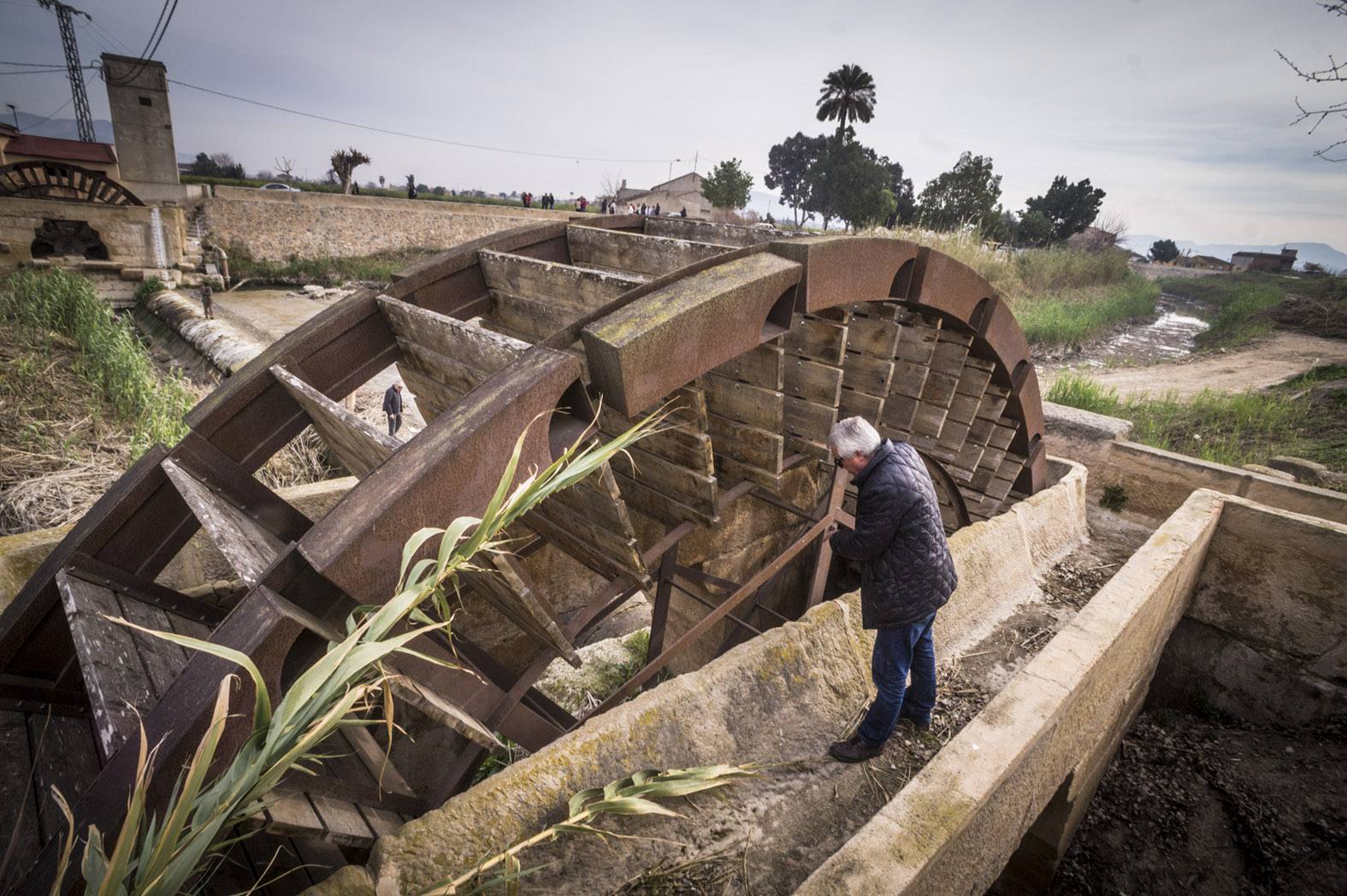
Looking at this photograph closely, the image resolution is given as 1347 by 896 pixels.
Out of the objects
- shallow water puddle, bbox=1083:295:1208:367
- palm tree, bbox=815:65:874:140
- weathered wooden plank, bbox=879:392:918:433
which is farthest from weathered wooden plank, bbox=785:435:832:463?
palm tree, bbox=815:65:874:140

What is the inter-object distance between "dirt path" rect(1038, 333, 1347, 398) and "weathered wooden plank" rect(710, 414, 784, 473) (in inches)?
337

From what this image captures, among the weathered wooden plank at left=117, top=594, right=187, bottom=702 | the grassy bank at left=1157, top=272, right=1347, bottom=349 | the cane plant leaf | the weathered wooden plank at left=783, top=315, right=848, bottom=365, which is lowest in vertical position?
the cane plant leaf

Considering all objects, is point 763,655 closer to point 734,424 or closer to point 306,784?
point 734,424

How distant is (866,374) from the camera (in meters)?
3.60

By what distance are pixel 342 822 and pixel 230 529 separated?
0.97 metres

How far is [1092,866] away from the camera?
12.6ft

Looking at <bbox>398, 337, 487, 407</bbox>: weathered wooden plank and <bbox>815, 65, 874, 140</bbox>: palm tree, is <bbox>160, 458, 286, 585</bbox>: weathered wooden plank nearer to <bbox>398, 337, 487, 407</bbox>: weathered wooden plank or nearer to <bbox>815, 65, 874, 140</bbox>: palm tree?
<bbox>398, 337, 487, 407</bbox>: weathered wooden plank

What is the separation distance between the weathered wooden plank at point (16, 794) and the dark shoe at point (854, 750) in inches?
106

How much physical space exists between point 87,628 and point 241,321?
1347 cm

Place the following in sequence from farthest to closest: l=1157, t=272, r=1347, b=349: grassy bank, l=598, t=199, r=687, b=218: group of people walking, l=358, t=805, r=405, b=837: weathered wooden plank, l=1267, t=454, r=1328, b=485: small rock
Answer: l=598, t=199, r=687, b=218: group of people walking < l=1157, t=272, r=1347, b=349: grassy bank < l=1267, t=454, r=1328, b=485: small rock < l=358, t=805, r=405, b=837: weathered wooden plank

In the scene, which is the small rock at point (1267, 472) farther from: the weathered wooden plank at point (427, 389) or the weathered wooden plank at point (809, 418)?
the weathered wooden plank at point (427, 389)

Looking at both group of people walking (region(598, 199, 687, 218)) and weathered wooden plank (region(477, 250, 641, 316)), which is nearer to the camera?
weathered wooden plank (region(477, 250, 641, 316))

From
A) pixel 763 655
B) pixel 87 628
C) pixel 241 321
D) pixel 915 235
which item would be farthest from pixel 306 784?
pixel 241 321

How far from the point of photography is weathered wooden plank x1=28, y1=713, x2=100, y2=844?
1868 mm
